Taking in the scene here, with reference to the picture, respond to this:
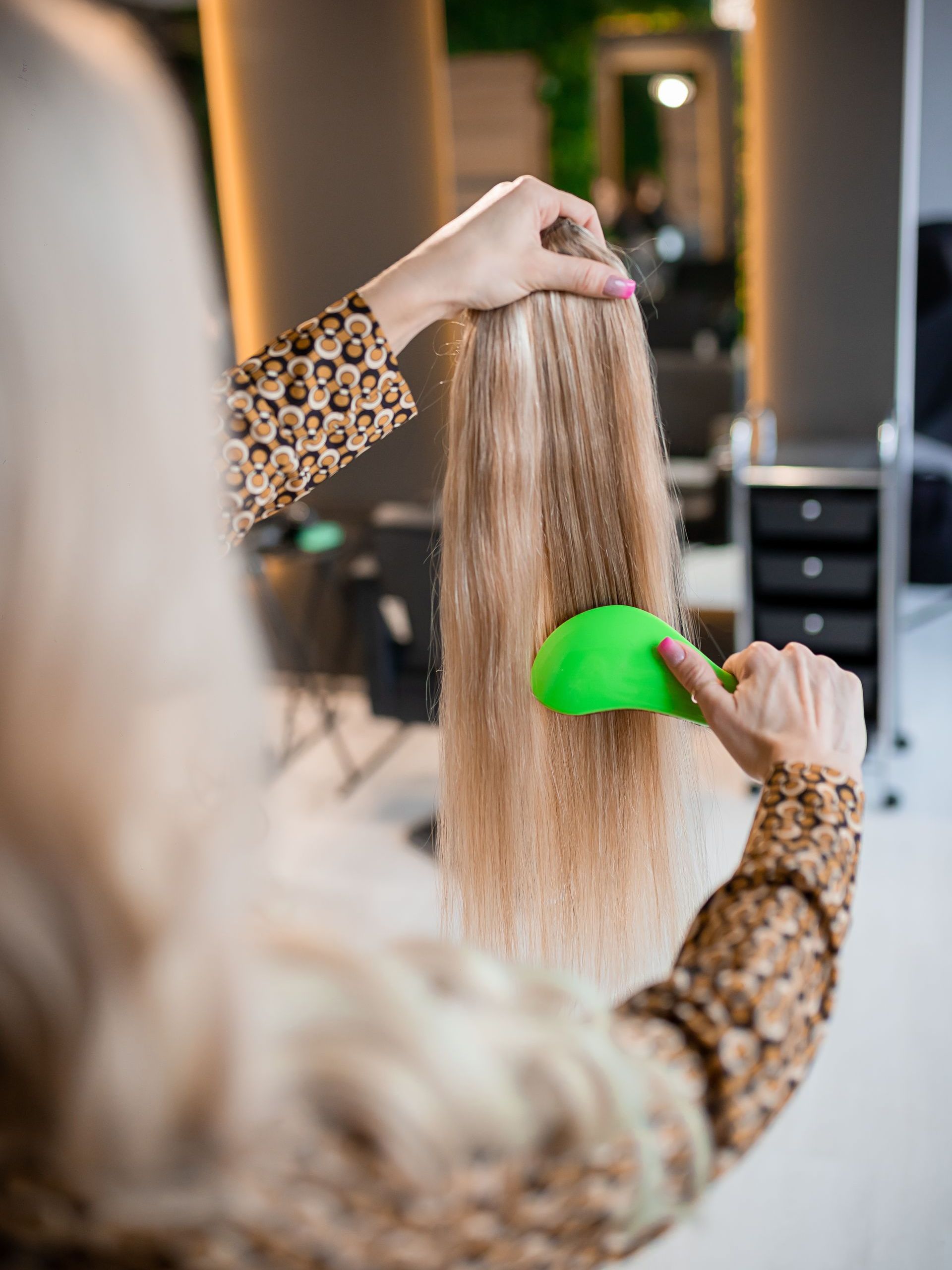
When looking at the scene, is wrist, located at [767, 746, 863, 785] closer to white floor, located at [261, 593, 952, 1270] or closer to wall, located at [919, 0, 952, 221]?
white floor, located at [261, 593, 952, 1270]

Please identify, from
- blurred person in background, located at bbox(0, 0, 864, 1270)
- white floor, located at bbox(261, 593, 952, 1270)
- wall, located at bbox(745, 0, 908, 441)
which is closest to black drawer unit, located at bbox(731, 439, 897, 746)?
wall, located at bbox(745, 0, 908, 441)

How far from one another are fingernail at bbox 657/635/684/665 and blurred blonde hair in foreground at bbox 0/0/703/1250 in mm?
446

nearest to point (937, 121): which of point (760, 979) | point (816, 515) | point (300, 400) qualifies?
point (816, 515)

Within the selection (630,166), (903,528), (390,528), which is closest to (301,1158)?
(390,528)

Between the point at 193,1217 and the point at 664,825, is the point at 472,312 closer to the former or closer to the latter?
the point at 664,825

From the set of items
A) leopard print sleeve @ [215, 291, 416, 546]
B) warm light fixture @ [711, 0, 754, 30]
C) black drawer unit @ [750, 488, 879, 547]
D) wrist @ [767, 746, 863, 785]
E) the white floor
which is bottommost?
the white floor

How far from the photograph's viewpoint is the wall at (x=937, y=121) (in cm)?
381

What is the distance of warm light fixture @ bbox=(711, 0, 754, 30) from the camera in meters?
3.07

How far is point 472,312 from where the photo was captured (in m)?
1.03

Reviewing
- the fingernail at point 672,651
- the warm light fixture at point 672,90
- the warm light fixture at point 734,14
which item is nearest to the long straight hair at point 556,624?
the fingernail at point 672,651

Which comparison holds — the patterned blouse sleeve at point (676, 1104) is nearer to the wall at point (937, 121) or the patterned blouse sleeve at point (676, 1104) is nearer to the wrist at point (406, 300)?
the wrist at point (406, 300)

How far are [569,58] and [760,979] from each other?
13.8 ft

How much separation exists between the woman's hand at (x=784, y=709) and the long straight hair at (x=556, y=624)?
22 cm

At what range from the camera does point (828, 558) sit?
2.93 m
